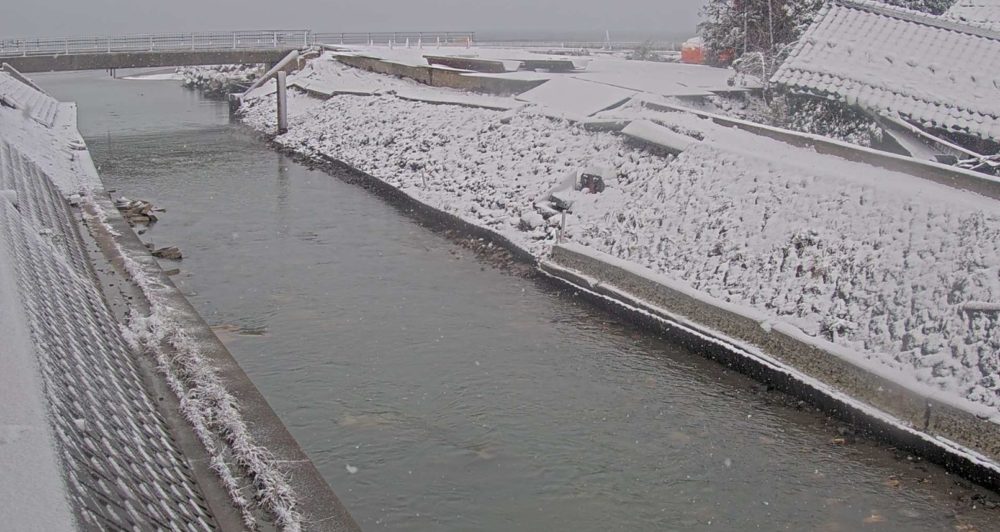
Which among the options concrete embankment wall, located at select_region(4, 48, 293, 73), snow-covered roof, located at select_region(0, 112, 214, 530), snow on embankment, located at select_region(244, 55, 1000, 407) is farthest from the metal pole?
snow-covered roof, located at select_region(0, 112, 214, 530)

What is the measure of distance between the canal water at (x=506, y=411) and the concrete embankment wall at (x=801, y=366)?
0.22 meters

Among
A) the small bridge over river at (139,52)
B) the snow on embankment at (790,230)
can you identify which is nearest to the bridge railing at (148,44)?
the small bridge over river at (139,52)

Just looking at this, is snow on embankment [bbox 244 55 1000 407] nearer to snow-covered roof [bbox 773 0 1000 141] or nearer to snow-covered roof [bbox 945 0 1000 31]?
snow-covered roof [bbox 773 0 1000 141]

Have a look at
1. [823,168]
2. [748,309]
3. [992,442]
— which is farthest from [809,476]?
[823,168]

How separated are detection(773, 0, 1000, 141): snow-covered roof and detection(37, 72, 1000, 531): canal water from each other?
5.83 metres

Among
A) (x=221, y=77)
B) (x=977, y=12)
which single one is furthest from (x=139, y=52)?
(x=977, y=12)

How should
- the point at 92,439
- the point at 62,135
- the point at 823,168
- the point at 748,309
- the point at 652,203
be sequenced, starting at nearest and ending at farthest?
the point at 92,439 → the point at 748,309 → the point at 823,168 → the point at 652,203 → the point at 62,135

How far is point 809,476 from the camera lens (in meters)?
9.10

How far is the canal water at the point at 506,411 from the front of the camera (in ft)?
27.8

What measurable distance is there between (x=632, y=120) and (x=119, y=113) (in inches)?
1141

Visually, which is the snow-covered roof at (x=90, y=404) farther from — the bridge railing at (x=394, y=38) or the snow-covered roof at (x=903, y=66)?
the bridge railing at (x=394, y=38)

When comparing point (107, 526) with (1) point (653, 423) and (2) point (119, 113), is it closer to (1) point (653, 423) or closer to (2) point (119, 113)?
(1) point (653, 423)

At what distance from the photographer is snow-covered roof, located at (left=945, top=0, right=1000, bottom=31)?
681 inches

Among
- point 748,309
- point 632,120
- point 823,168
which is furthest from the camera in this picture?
point 632,120
